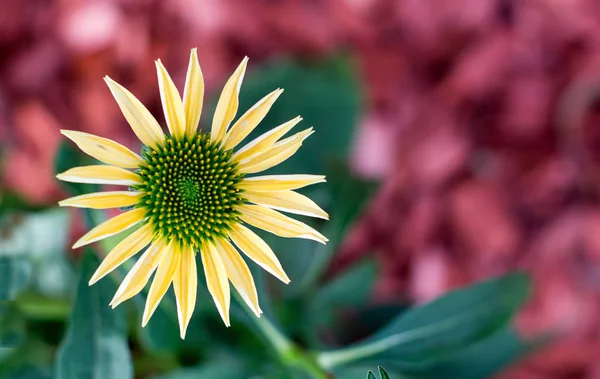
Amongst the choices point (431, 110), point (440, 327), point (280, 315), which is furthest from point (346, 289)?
point (431, 110)

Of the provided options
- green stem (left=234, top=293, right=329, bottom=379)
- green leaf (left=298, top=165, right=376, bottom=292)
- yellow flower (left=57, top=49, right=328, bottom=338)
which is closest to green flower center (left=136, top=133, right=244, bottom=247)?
yellow flower (left=57, top=49, right=328, bottom=338)

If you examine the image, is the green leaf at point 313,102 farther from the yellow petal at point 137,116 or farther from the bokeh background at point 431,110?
the yellow petal at point 137,116

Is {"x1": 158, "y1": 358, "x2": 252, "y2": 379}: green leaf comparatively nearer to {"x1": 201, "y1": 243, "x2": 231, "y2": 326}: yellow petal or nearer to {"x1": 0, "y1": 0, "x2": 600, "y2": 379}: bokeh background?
{"x1": 201, "y1": 243, "x2": 231, "y2": 326}: yellow petal

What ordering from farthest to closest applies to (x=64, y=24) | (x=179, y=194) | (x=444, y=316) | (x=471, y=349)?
(x=64, y=24) → (x=471, y=349) → (x=444, y=316) → (x=179, y=194)

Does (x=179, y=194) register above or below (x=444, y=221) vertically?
below

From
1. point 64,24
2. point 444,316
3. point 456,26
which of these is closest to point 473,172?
point 456,26

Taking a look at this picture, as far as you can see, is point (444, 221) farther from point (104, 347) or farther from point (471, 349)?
point (104, 347)

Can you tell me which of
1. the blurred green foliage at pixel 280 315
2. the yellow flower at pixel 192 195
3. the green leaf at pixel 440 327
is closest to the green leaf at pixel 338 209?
the blurred green foliage at pixel 280 315
